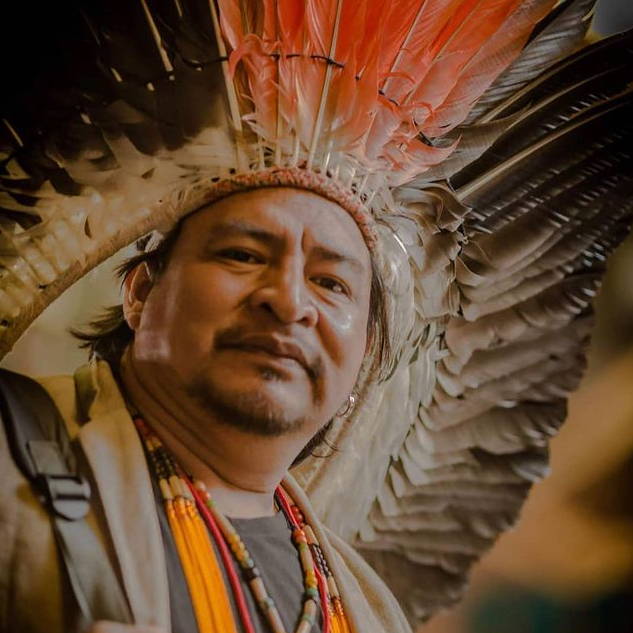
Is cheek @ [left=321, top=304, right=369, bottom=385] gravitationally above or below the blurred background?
above

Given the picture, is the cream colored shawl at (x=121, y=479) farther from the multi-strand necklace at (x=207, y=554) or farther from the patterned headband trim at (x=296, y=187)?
the patterned headband trim at (x=296, y=187)

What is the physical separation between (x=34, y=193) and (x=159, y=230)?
18cm

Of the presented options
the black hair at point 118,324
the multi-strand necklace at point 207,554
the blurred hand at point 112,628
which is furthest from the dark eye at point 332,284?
the blurred hand at point 112,628

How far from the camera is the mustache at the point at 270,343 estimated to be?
4.15 feet

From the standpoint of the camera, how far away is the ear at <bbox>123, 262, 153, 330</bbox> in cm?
125

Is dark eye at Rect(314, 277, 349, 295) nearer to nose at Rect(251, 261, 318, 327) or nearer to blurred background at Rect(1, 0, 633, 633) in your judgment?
nose at Rect(251, 261, 318, 327)

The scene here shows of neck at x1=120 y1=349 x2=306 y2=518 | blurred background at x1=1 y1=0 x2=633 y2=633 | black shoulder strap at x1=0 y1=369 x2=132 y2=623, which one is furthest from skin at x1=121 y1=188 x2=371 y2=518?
blurred background at x1=1 y1=0 x2=633 y2=633

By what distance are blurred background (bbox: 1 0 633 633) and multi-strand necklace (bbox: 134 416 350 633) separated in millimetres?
485

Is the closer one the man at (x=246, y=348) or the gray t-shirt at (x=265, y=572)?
the gray t-shirt at (x=265, y=572)

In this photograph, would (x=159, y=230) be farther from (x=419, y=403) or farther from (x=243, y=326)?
(x=419, y=403)

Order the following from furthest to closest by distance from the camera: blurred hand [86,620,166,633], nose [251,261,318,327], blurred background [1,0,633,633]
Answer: blurred background [1,0,633,633] → nose [251,261,318,327] → blurred hand [86,620,166,633]

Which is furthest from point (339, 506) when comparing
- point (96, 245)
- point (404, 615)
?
point (96, 245)

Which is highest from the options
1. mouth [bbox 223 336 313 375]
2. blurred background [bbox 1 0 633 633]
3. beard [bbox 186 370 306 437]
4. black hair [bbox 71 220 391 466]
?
black hair [bbox 71 220 391 466]

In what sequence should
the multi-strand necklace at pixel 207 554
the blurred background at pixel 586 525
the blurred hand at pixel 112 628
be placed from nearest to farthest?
the blurred hand at pixel 112 628
the multi-strand necklace at pixel 207 554
the blurred background at pixel 586 525
